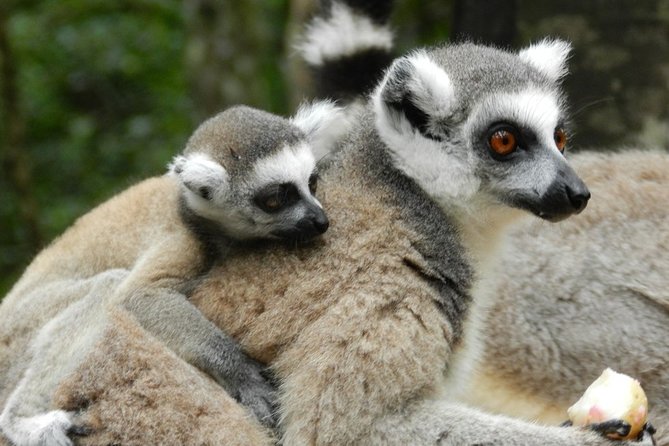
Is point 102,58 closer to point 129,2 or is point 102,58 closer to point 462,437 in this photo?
point 129,2

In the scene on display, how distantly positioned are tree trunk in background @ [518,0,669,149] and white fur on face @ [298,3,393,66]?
4.69 feet

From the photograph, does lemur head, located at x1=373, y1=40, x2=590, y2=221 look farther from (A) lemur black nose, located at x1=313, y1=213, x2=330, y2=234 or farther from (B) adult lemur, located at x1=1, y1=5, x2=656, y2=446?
(A) lemur black nose, located at x1=313, y1=213, x2=330, y2=234

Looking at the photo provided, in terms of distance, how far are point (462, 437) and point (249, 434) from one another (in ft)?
2.93

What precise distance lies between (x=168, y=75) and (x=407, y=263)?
8.80 meters

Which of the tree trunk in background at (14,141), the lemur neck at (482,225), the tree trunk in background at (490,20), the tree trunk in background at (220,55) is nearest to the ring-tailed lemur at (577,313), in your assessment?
the lemur neck at (482,225)

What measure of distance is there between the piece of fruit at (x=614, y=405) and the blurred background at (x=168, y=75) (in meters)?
2.97

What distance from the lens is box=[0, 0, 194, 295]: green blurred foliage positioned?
1141 cm

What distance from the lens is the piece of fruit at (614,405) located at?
159 inches

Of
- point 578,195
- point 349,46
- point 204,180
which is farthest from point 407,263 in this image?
point 349,46

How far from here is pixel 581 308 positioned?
221 inches

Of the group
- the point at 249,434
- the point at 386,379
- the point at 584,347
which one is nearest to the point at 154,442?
the point at 249,434

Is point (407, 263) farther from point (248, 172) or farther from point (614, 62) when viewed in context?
point (614, 62)

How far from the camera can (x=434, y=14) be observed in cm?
1153

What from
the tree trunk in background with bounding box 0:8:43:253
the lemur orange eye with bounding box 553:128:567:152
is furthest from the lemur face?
the tree trunk in background with bounding box 0:8:43:253
